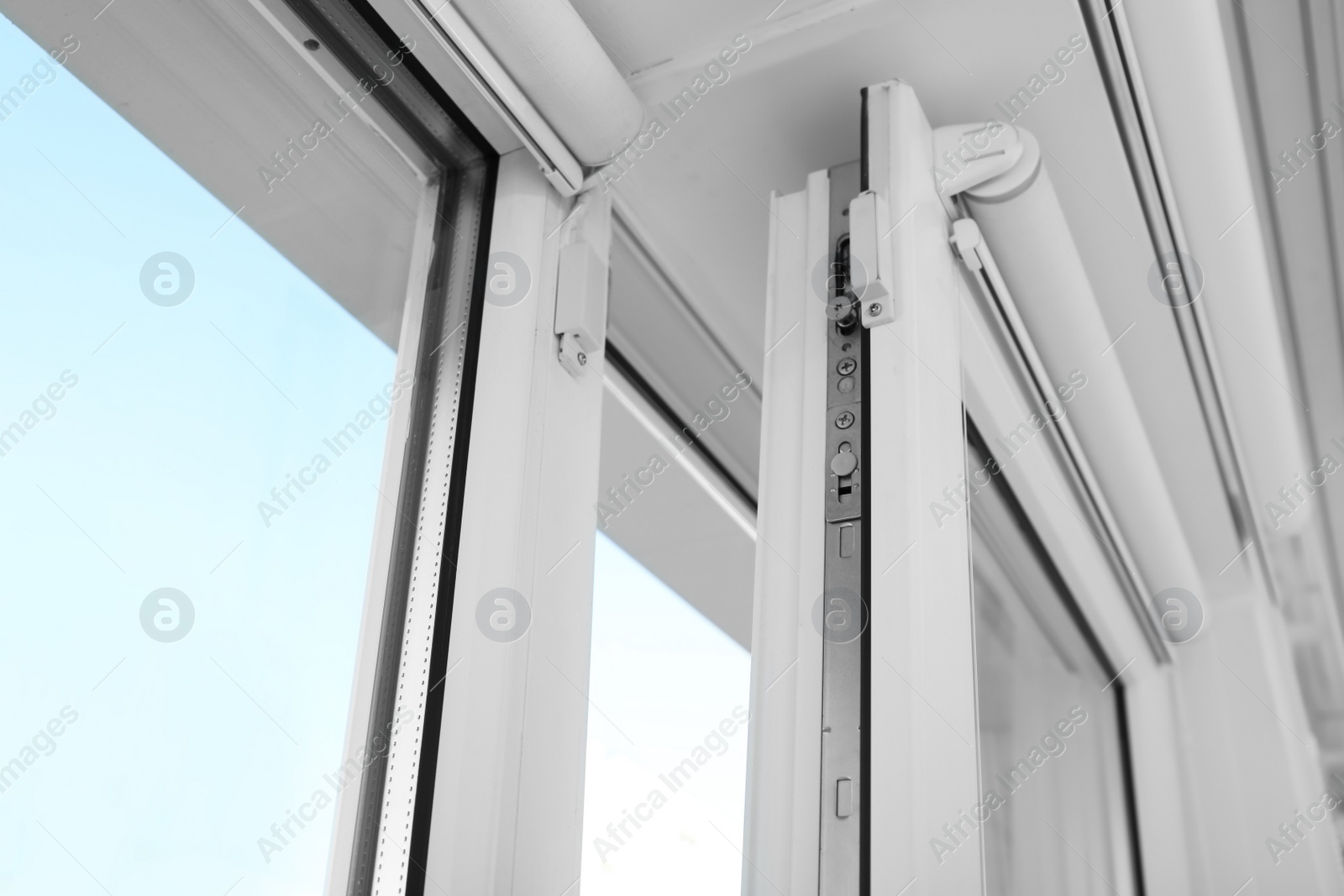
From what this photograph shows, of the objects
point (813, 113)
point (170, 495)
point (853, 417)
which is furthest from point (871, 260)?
point (170, 495)

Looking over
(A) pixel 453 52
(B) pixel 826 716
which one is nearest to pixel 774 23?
(A) pixel 453 52

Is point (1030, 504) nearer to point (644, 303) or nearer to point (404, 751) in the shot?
point (644, 303)

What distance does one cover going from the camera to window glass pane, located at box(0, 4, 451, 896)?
29.5 inches

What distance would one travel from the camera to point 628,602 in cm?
165

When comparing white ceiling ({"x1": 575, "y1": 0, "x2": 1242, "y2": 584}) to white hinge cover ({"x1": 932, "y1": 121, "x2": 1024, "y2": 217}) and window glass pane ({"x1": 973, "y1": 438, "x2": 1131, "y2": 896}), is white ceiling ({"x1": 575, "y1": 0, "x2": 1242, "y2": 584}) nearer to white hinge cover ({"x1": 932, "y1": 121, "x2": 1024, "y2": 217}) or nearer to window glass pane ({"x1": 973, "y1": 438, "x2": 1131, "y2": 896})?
white hinge cover ({"x1": 932, "y1": 121, "x2": 1024, "y2": 217})

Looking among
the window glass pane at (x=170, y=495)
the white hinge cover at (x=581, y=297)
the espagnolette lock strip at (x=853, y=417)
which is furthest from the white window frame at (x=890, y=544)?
the window glass pane at (x=170, y=495)

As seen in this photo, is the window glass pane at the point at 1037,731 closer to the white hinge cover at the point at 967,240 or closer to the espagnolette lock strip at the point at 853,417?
the espagnolette lock strip at the point at 853,417

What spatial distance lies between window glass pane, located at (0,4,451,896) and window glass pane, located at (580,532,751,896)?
52 cm

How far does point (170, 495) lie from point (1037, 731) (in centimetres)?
146

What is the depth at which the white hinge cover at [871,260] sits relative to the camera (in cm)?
114

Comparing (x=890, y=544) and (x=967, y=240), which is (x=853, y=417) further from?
(x=967, y=240)

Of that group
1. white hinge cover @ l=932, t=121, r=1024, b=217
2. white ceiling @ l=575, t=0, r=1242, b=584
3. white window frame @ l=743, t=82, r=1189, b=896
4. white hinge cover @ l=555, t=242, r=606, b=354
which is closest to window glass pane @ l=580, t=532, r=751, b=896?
white window frame @ l=743, t=82, r=1189, b=896

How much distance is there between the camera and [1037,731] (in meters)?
1.75

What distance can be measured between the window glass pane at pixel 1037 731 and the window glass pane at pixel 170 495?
0.66 metres
